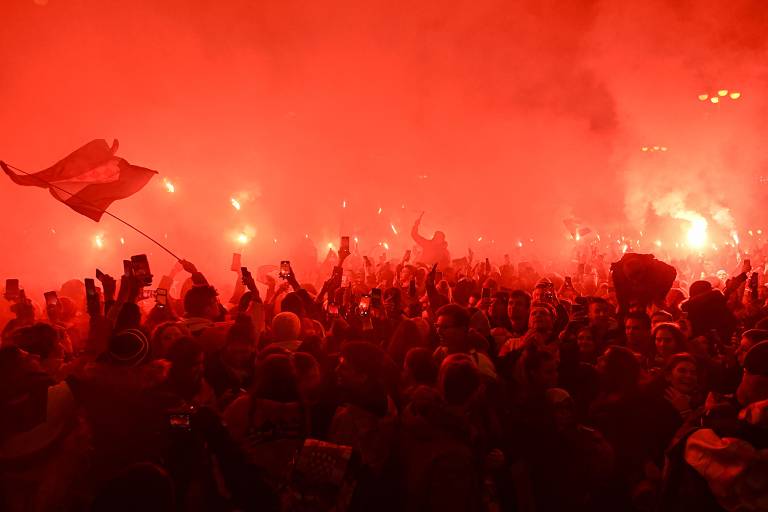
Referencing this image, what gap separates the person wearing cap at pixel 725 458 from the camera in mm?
1979

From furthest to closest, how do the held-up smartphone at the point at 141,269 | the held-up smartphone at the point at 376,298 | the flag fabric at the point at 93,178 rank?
the flag fabric at the point at 93,178 < the held-up smartphone at the point at 376,298 < the held-up smartphone at the point at 141,269

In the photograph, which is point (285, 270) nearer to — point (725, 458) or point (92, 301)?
point (92, 301)

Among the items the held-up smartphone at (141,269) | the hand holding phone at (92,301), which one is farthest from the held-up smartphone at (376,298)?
the hand holding phone at (92,301)

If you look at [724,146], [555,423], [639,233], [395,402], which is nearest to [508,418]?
[555,423]

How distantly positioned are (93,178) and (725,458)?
6.35m

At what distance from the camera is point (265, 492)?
2066mm

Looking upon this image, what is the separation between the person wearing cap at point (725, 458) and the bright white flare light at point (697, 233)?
60.1ft

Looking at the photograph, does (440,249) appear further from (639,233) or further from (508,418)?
(639,233)

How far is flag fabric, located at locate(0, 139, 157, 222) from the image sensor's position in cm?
566

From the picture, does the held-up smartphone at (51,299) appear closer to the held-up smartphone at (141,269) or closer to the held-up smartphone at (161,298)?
the held-up smartphone at (161,298)

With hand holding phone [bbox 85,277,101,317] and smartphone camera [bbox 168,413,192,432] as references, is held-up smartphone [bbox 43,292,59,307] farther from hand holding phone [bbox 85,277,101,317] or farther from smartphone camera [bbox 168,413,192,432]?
smartphone camera [bbox 168,413,192,432]

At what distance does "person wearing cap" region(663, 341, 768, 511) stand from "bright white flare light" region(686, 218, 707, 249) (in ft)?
60.1

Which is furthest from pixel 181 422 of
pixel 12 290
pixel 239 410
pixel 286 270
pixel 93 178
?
pixel 93 178

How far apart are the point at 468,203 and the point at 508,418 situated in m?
24.4
